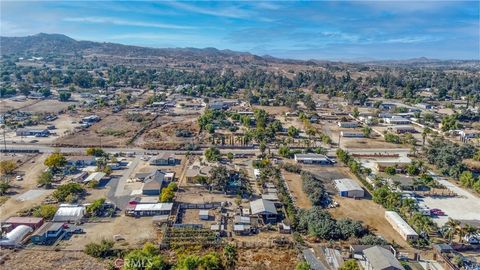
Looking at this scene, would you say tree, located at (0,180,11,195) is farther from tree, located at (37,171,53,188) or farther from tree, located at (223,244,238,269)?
tree, located at (223,244,238,269)

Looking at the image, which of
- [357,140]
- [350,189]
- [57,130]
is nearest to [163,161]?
[350,189]

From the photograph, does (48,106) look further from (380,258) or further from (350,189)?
(380,258)

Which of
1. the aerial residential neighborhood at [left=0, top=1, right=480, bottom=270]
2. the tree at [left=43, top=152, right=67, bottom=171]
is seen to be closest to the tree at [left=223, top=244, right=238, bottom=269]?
the aerial residential neighborhood at [left=0, top=1, right=480, bottom=270]

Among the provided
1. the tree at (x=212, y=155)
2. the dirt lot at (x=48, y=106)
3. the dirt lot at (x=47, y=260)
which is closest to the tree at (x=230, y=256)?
the dirt lot at (x=47, y=260)

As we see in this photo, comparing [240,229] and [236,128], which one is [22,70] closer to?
[236,128]

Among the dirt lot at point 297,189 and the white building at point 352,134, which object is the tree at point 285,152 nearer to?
the dirt lot at point 297,189
